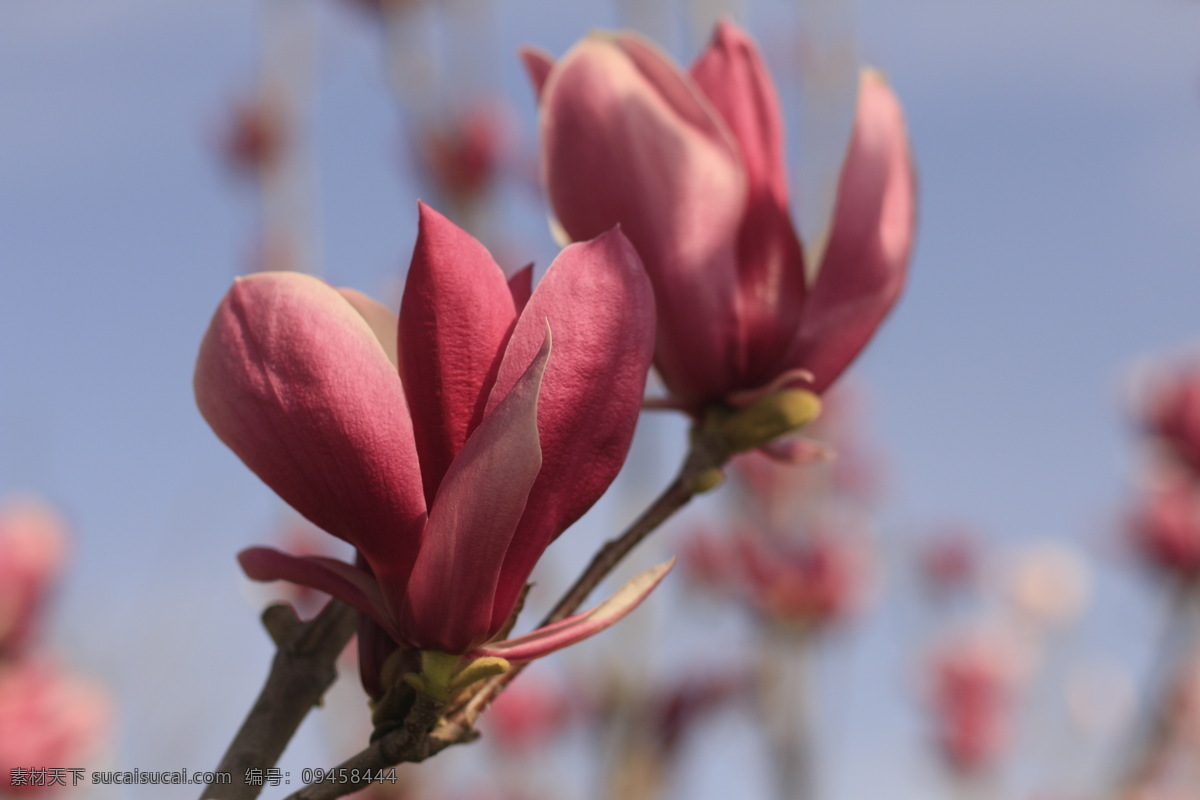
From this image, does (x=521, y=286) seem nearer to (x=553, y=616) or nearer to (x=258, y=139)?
(x=553, y=616)

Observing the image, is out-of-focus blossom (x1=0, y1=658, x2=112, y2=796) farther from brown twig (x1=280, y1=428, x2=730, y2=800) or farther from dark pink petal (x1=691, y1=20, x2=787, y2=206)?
dark pink petal (x1=691, y1=20, x2=787, y2=206)

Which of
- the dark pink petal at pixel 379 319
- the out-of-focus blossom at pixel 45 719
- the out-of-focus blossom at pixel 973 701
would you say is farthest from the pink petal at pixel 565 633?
the out-of-focus blossom at pixel 973 701

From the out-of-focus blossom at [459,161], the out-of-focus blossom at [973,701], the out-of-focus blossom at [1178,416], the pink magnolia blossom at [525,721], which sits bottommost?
the out-of-focus blossom at [973,701]

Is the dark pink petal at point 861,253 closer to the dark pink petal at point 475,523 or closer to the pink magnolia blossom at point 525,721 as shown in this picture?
the dark pink petal at point 475,523

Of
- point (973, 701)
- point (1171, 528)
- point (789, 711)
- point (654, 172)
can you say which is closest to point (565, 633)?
point (654, 172)

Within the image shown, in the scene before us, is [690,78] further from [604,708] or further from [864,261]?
[604,708]

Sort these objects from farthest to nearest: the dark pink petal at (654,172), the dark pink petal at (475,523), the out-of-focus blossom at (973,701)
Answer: the out-of-focus blossom at (973,701), the dark pink petal at (654,172), the dark pink petal at (475,523)

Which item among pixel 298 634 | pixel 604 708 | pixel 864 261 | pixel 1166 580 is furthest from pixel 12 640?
pixel 1166 580
